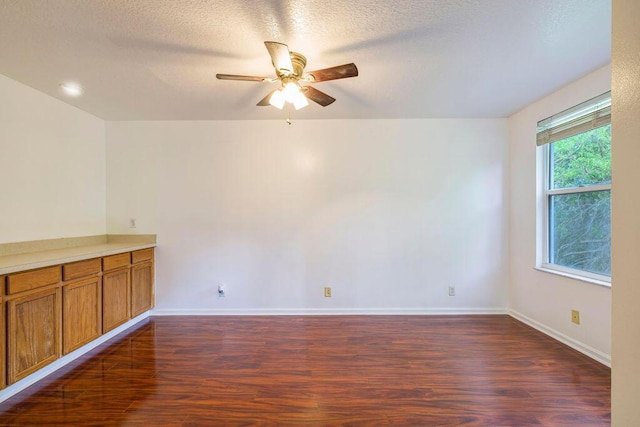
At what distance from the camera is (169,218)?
3.35 meters

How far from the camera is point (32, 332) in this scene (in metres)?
1.92

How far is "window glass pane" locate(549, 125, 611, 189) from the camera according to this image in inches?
89.2

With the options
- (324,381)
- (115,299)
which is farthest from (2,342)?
(324,381)

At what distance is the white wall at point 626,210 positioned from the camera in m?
0.89

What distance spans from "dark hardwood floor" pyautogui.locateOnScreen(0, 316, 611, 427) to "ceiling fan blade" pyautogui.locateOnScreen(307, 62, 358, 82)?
214cm

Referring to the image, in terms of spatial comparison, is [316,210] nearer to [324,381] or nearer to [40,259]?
[324,381]

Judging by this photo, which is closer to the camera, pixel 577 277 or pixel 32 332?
pixel 32 332

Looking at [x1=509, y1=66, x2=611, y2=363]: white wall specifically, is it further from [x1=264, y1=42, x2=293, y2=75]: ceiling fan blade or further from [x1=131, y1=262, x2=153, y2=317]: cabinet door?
[x1=131, y1=262, x2=153, y2=317]: cabinet door

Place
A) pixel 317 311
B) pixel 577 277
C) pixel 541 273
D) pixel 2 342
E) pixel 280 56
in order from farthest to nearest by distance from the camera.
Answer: pixel 317 311 → pixel 541 273 → pixel 577 277 → pixel 2 342 → pixel 280 56

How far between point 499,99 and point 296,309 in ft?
10.5

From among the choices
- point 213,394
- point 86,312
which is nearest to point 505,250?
point 213,394

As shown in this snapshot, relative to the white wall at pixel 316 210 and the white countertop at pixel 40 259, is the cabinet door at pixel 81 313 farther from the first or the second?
the white wall at pixel 316 210

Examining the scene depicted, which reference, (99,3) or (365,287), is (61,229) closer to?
(99,3)

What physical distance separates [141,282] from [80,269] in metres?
0.83
